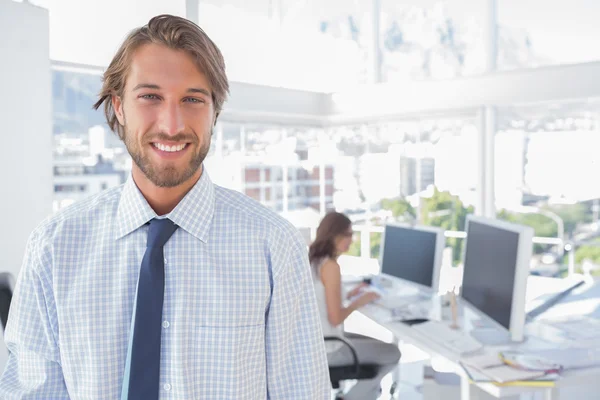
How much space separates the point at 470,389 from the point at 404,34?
603 centimetres

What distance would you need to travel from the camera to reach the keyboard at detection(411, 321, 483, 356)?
258 centimetres

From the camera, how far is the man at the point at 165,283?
1.12 meters

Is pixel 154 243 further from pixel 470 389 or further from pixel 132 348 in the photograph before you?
pixel 470 389

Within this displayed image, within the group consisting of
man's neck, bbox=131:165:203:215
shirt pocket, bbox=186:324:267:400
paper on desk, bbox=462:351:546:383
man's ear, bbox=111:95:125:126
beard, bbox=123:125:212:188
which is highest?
man's ear, bbox=111:95:125:126

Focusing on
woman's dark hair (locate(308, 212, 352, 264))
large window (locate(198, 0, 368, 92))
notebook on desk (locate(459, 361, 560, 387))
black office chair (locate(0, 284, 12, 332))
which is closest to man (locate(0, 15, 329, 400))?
black office chair (locate(0, 284, 12, 332))

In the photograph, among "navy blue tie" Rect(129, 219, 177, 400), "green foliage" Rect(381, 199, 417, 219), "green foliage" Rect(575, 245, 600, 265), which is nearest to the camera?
"navy blue tie" Rect(129, 219, 177, 400)

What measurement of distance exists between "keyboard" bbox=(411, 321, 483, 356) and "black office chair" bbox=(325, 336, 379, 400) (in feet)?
1.25

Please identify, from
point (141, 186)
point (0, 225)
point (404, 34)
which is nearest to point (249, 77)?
point (404, 34)

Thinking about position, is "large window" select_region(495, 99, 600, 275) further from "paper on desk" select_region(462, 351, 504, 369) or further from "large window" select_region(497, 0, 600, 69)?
"paper on desk" select_region(462, 351, 504, 369)

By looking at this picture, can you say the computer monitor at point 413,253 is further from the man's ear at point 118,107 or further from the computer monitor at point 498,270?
the man's ear at point 118,107

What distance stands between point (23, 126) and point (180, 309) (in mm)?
3224

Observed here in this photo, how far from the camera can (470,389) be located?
2.44 meters

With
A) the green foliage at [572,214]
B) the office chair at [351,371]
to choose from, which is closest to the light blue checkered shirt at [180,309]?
the office chair at [351,371]

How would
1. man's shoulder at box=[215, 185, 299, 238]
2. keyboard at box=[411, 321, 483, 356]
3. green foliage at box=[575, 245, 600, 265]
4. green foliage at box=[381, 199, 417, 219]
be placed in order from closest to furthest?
man's shoulder at box=[215, 185, 299, 238] < keyboard at box=[411, 321, 483, 356] < green foliage at box=[575, 245, 600, 265] < green foliage at box=[381, 199, 417, 219]
